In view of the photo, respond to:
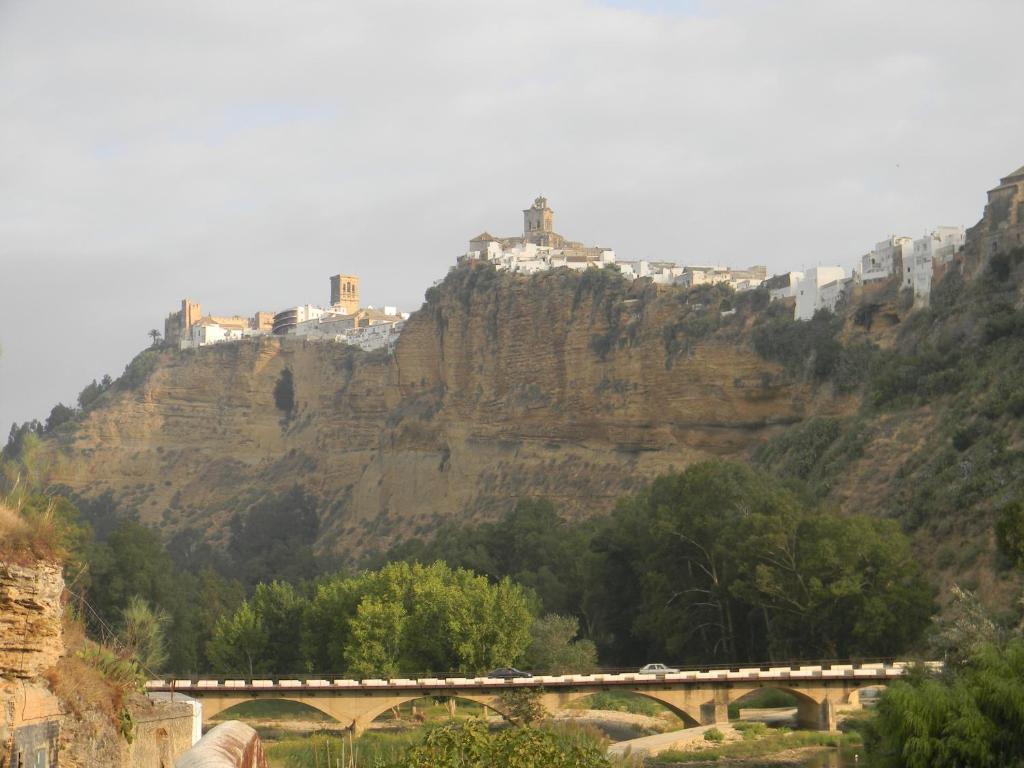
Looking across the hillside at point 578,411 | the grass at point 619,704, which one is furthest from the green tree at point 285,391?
the grass at point 619,704

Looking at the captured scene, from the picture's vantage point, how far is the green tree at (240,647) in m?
57.3

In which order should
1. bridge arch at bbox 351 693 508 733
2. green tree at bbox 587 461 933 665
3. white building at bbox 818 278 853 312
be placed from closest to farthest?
bridge arch at bbox 351 693 508 733, green tree at bbox 587 461 933 665, white building at bbox 818 278 853 312

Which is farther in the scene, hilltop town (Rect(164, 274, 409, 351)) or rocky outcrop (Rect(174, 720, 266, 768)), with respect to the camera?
hilltop town (Rect(164, 274, 409, 351))

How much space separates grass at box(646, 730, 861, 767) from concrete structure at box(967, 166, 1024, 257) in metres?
31.4

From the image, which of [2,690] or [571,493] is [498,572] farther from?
[2,690]

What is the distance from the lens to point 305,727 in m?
51.3

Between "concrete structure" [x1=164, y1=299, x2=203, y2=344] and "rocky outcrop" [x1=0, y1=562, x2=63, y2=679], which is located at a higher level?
"concrete structure" [x1=164, y1=299, x2=203, y2=344]

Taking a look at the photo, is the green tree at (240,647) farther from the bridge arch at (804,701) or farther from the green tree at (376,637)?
the bridge arch at (804,701)

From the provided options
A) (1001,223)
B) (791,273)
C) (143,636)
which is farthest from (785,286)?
(143,636)

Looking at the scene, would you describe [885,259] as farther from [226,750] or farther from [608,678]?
[226,750]

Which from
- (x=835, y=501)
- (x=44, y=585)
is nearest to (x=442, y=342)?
(x=835, y=501)

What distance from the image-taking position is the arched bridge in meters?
44.5

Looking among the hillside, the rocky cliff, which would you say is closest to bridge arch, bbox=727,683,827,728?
the hillside

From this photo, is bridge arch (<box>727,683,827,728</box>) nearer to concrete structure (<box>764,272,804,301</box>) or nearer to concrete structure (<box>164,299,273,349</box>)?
concrete structure (<box>764,272,804,301</box>)
